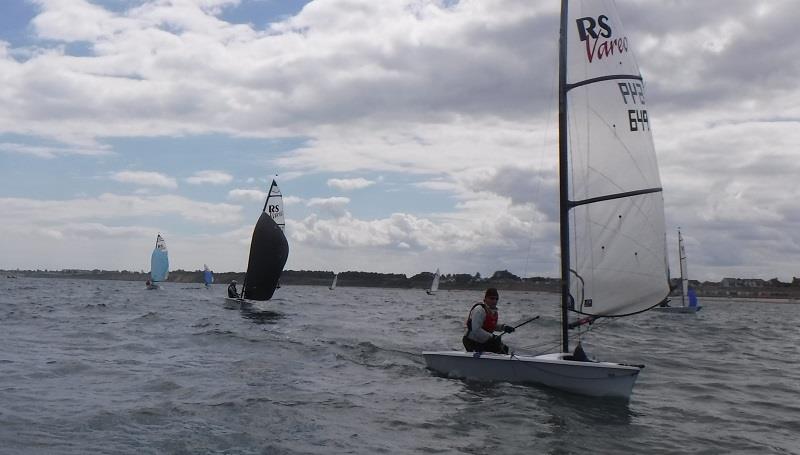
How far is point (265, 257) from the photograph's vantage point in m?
39.6

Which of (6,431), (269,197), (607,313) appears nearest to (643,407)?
(607,313)

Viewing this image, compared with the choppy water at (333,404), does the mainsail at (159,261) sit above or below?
above

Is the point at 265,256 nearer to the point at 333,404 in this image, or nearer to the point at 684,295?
the point at 333,404

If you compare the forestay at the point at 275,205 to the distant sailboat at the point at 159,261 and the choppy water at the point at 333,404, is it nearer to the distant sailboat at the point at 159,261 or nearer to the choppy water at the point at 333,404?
the choppy water at the point at 333,404

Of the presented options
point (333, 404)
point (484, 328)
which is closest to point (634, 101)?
point (484, 328)

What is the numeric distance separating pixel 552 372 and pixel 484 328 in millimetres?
1897

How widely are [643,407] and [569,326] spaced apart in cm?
196

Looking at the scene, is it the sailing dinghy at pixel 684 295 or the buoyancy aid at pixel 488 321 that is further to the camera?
the sailing dinghy at pixel 684 295

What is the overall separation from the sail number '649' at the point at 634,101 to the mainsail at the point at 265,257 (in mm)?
28340

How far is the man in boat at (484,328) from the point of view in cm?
1422

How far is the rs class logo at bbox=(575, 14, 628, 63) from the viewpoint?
45.3 feet

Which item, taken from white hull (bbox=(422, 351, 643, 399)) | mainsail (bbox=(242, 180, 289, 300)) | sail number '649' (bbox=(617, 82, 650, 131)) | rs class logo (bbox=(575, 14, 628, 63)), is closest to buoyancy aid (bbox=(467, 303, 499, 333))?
white hull (bbox=(422, 351, 643, 399))

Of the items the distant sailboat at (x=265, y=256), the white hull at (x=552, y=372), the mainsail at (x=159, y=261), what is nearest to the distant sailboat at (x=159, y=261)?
the mainsail at (x=159, y=261)

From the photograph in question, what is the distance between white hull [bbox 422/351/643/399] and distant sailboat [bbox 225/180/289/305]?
86.6ft
